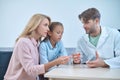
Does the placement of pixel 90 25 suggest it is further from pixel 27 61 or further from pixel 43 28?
pixel 27 61

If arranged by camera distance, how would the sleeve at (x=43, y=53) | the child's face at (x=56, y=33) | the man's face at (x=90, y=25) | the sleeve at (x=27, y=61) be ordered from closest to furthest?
the sleeve at (x=27, y=61) → the sleeve at (x=43, y=53) → the child's face at (x=56, y=33) → the man's face at (x=90, y=25)

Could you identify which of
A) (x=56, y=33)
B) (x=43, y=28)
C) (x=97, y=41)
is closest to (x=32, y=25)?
(x=43, y=28)

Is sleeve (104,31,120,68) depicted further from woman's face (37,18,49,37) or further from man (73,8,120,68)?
woman's face (37,18,49,37)

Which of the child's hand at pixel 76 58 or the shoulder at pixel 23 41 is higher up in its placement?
the shoulder at pixel 23 41

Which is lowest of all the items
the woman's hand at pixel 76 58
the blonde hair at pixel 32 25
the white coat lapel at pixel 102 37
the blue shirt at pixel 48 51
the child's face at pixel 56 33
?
the woman's hand at pixel 76 58

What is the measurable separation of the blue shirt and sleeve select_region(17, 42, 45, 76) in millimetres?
95

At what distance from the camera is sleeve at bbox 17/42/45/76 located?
1497mm

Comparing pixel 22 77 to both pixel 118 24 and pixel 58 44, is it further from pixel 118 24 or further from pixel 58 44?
pixel 118 24

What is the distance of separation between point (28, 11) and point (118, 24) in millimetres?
1208

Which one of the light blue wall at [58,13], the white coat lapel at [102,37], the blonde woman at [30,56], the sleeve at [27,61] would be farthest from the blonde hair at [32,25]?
the light blue wall at [58,13]

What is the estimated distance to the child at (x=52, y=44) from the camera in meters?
1.67

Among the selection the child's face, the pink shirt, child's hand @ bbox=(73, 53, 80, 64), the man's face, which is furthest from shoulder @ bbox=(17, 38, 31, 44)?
the man's face

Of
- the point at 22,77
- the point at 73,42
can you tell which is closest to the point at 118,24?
the point at 73,42

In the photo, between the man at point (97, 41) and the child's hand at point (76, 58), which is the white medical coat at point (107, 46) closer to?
the man at point (97, 41)
